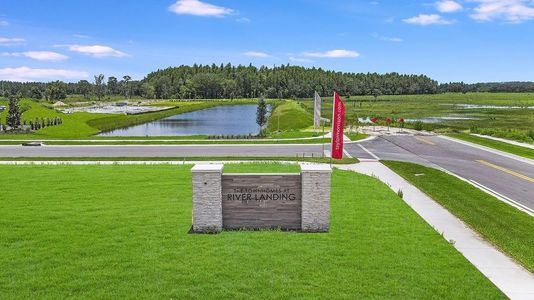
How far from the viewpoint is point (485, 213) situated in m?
15.8

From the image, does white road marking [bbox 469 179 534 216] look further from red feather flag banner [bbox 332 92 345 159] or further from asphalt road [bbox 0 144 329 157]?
asphalt road [bbox 0 144 329 157]

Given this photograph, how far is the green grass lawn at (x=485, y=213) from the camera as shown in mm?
11984

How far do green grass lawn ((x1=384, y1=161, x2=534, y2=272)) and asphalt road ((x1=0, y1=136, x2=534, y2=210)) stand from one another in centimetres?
266

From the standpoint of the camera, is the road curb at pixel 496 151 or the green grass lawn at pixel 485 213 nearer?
the green grass lawn at pixel 485 213

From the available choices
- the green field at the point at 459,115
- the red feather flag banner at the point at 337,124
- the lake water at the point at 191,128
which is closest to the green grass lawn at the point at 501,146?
the green field at the point at 459,115

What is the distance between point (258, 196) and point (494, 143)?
35158mm

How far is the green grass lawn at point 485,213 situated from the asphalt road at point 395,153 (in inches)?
105

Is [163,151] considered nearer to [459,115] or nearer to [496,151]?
[496,151]

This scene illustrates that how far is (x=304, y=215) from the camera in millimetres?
11945

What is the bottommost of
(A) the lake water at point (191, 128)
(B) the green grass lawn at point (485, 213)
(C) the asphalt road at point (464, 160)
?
(A) the lake water at point (191, 128)

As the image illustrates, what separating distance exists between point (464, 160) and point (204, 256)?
25598mm

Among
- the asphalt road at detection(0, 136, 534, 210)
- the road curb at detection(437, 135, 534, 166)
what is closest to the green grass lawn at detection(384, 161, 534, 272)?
the asphalt road at detection(0, 136, 534, 210)

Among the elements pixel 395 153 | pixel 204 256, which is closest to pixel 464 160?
pixel 395 153

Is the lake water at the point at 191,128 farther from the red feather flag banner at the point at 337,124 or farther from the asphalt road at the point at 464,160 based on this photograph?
the red feather flag banner at the point at 337,124
